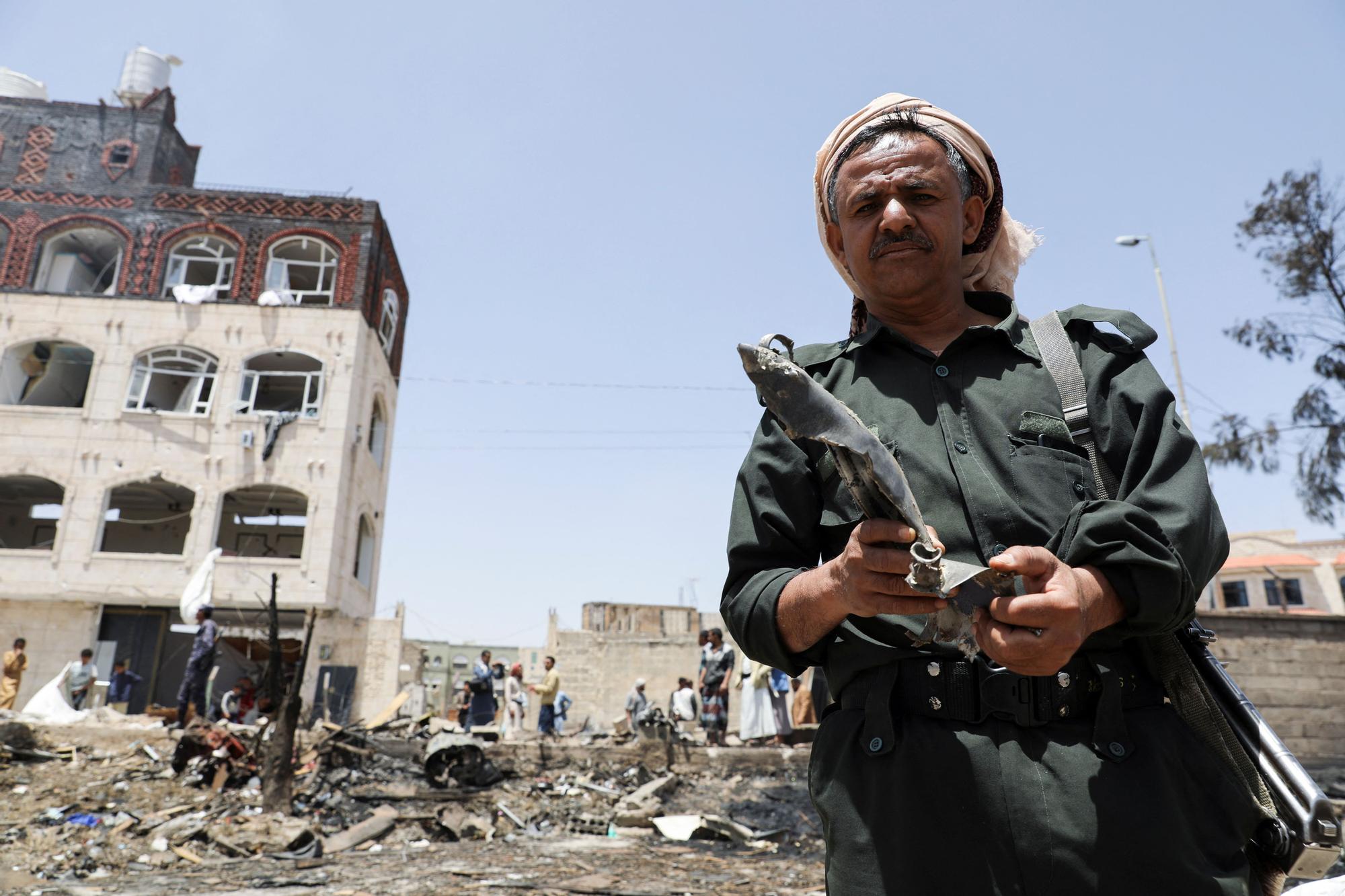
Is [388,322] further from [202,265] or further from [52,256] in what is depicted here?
[52,256]

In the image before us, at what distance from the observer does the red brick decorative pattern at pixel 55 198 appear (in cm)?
2502

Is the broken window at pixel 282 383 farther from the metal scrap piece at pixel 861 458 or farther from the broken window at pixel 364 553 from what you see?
the metal scrap piece at pixel 861 458

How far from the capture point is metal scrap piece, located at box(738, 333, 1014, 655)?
107 cm

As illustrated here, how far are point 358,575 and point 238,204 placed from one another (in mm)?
11768

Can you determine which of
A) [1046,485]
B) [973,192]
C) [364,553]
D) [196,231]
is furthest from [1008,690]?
[196,231]

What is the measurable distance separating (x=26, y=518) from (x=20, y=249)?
8.06 m

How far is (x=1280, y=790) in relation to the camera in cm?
121

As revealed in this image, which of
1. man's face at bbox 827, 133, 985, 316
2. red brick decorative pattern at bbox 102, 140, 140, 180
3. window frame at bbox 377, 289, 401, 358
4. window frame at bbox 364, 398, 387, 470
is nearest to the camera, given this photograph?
man's face at bbox 827, 133, 985, 316

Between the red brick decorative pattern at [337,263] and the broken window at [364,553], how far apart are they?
6.83 metres

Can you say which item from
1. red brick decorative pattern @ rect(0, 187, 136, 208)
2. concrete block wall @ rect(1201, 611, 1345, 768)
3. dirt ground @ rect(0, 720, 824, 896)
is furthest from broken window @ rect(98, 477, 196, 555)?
concrete block wall @ rect(1201, 611, 1345, 768)

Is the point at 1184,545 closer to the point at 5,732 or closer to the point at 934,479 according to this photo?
the point at 934,479

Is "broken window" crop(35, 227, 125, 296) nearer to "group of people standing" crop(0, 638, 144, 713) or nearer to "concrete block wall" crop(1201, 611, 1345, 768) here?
"group of people standing" crop(0, 638, 144, 713)

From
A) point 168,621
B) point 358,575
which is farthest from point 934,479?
point 358,575

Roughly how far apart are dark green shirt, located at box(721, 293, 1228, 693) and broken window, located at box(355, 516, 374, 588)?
26.4m
